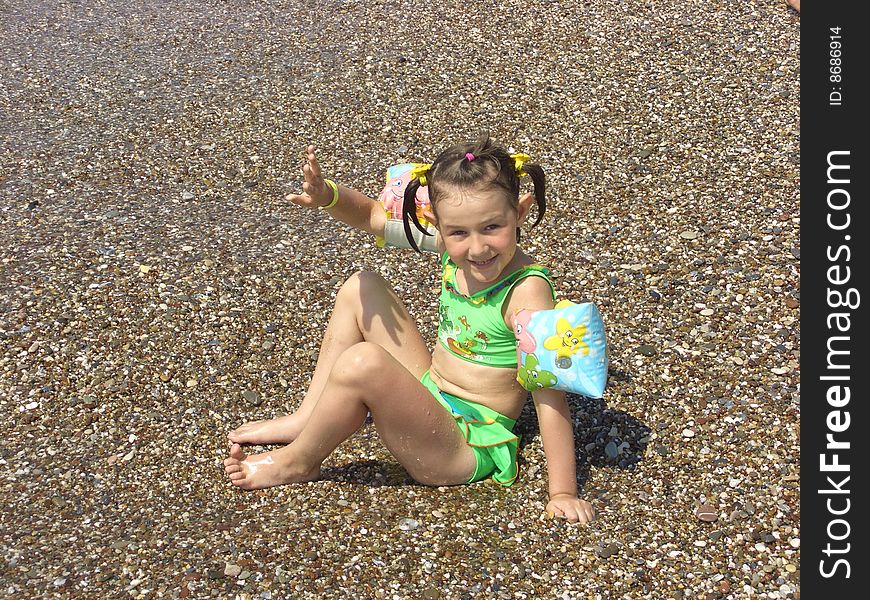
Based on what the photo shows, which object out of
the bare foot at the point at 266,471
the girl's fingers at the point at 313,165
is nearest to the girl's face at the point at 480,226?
the girl's fingers at the point at 313,165

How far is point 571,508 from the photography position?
3.65 m

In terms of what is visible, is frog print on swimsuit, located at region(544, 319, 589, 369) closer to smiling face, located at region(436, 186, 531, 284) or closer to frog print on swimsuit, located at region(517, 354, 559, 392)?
frog print on swimsuit, located at region(517, 354, 559, 392)

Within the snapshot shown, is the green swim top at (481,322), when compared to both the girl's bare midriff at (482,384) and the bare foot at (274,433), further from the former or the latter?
the bare foot at (274,433)

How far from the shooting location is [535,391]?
12.3 feet

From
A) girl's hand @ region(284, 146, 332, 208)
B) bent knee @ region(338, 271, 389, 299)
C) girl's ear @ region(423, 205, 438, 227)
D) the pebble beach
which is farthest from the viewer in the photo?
bent knee @ region(338, 271, 389, 299)

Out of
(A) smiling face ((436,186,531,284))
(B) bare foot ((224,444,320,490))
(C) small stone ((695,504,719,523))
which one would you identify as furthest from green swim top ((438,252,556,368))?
(C) small stone ((695,504,719,523))

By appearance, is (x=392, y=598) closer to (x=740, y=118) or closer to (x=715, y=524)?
(x=715, y=524)

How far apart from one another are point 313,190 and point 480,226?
2.63ft

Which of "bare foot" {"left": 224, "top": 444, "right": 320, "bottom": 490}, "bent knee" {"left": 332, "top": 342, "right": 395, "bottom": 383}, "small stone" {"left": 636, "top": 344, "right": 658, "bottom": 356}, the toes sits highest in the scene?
"bent knee" {"left": 332, "top": 342, "right": 395, "bottom": 383}

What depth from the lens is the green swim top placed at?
3826 mm

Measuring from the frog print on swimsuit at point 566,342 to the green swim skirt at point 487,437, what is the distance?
523 mm

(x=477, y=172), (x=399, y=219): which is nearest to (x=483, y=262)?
(x=477, y=172)

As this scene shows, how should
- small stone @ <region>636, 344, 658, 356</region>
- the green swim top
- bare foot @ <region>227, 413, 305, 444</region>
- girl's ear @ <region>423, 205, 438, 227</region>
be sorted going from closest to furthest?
the green swim top, girl's ear @ <region>423, 205, 438, 227</region>, bare foot @ <region>227, 413, 305, 444</region>, small stone @ <region>636, 344, 658, 356</region>

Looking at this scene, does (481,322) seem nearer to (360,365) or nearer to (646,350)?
(360,365)
